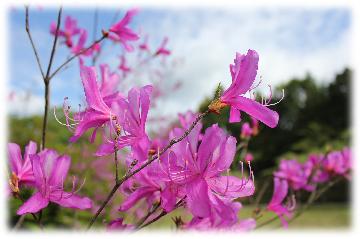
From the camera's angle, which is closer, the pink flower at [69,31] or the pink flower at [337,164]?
the pink flower at [69,31]

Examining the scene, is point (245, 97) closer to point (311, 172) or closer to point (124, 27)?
point (124, 27)

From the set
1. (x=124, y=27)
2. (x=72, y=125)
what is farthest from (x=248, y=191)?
(x=124, y=27)

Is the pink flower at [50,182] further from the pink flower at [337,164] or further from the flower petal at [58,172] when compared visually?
the pink flower at [337,164]

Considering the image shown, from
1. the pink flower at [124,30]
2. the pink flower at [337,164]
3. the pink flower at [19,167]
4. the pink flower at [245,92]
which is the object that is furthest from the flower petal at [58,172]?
the pink flower at [337,164]

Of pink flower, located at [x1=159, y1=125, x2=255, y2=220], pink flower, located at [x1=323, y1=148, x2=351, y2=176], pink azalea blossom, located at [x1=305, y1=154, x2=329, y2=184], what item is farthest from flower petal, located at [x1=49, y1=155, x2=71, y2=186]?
pink flower, located at [x1=323, y1=148, x2=351, y2=176]

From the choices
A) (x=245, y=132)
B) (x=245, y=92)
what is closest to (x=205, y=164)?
(x=245, y=92)

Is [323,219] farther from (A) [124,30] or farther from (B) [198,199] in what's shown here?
(B) [198,199]

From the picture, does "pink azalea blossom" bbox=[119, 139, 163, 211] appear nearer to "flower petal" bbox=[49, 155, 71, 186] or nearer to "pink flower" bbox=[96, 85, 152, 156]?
"pink flower" bbox=[96, 85, 152, 156]
